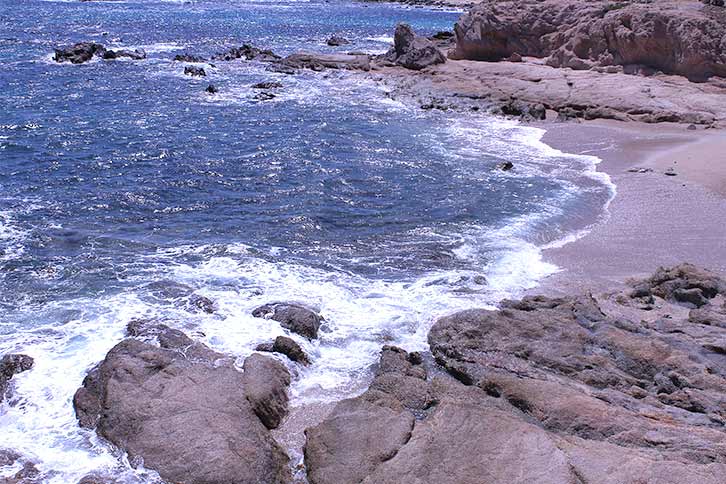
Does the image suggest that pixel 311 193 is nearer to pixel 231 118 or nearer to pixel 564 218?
pixel 564 218

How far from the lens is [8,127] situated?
30609 millimetres

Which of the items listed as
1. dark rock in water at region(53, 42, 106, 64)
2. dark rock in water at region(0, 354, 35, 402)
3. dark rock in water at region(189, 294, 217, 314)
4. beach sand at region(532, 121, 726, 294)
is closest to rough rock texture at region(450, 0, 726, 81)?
beach sand at region(532, 121, 726, 294)

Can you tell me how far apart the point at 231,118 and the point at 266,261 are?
59.7 ft

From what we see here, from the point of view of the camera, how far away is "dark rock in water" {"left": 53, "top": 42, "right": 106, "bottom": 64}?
4869 centimetres

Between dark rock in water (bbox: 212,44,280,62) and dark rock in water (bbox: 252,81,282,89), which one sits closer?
dark rock in water (bbox: 252,81,282,89)

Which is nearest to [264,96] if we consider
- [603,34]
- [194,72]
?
[194,72]

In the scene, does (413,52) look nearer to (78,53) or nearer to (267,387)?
(78,53)

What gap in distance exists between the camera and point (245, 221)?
21.2 meters

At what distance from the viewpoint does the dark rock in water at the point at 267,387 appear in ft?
38.0

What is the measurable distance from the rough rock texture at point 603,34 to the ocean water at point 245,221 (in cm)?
981

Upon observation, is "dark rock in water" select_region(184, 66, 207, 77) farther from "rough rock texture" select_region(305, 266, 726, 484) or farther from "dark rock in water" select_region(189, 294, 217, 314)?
"rough rock texture" select_region(305, 266, 726, 484)

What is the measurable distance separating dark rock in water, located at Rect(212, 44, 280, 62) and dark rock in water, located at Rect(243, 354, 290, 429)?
43538 millimetres

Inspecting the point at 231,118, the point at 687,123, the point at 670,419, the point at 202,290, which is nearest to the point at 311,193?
the point at 202,290

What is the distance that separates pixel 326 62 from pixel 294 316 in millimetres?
38769
